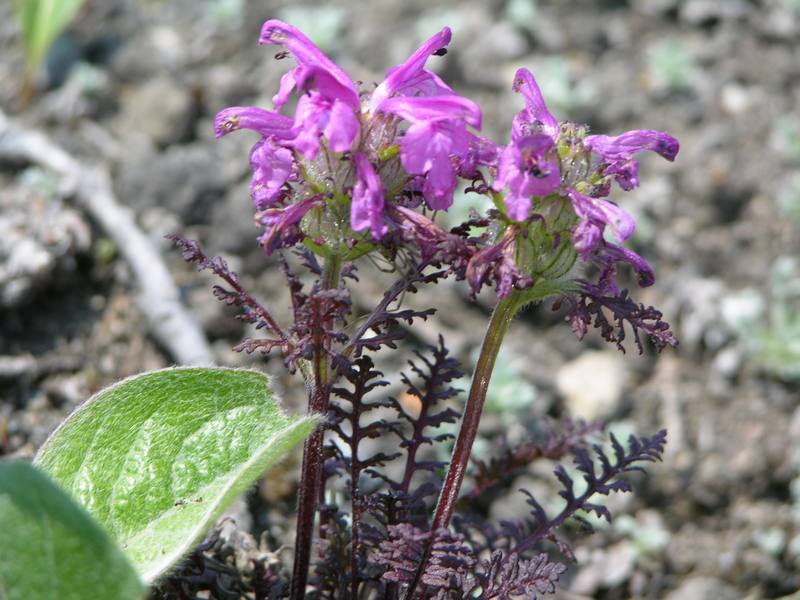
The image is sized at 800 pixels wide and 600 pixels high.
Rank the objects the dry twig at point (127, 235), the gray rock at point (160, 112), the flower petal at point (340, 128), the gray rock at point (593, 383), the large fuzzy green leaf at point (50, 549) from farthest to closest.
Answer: the gray rock at point (160, 112)
the gray rock at point (593, 383)
the dry twig at point (127, 235)
the flower petal at point (340, 128)
the large fuzzy green leaf at point (50, 549)

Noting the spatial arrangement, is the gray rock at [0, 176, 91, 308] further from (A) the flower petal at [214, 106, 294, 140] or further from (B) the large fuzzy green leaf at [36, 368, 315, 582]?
(A) the flower petal at [214, 106, 294, 140]

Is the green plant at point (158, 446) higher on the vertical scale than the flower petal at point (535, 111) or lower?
lower

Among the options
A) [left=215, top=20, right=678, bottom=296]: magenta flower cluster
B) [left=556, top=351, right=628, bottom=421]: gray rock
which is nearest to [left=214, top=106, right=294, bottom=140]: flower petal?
[left=215, top=20, right=678, bottom=296]: magenta flower cluster

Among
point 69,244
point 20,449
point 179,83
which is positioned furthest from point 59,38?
point 20,449

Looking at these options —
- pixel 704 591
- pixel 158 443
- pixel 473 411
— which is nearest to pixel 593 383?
pixel 704 591

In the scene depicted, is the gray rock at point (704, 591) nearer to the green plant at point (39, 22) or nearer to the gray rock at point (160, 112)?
the gray rock at point (160, 112)

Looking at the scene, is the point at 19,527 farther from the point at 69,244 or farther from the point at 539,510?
the point at 69,244

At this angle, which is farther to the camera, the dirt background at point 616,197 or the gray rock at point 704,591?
the dirt background at point 616,197

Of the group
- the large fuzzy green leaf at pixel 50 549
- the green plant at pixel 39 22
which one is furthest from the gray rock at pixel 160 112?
the large fuzzy green leaf at pixel 50 549
